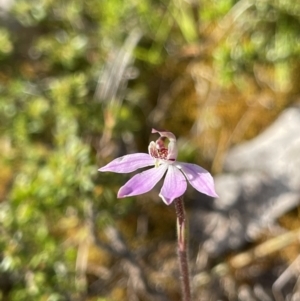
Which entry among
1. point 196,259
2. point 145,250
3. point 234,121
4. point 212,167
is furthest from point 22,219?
point 234,121

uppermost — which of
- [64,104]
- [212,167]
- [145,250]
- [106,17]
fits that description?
[106,17]

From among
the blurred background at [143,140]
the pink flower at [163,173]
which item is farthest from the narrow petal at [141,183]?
the blurred background at [143,140]

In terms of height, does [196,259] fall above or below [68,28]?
below

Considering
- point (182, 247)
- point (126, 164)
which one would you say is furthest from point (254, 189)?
point (126, 164)

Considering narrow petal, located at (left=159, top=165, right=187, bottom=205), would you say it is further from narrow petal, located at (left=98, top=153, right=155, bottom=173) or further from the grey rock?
the grey rock

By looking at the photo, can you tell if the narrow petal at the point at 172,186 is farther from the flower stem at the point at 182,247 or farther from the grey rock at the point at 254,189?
the grey rock at the point at 254,189

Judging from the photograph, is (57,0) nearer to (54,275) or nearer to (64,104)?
(64,104)
